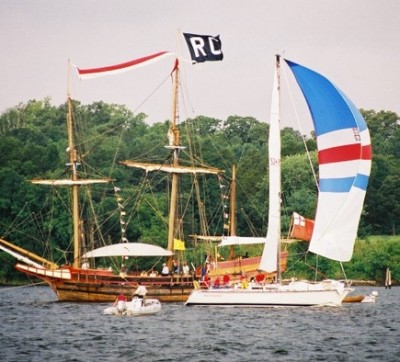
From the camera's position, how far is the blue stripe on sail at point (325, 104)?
259ft

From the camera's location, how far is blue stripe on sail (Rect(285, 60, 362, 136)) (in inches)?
3105

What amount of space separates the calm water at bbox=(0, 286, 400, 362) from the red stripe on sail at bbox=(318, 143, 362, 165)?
9.35m

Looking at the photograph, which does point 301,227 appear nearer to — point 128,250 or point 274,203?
point 274,203

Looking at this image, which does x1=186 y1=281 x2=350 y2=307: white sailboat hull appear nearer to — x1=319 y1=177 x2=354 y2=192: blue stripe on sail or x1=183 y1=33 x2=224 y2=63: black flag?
x1=319 y1=177 x2=354 y2=192: blue stripe on sail

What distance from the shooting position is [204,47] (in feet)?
307

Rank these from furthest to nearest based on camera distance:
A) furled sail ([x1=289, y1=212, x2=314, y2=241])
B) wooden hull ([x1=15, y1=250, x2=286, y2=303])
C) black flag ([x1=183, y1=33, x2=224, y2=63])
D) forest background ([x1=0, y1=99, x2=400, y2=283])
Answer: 1. forest background ([x1=0, y1=99, x2=400, y2=283])
2. black flag ([x1=183, y1=33, x2=224, y2=63])
3. wooden hull ([x1=15, y1=250, x2=286, y2=303])
4. furled sail ([x1=289, y1=212, x2=314, y2=241])

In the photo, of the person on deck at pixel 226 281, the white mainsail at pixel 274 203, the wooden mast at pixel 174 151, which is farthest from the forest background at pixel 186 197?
the white mainsail at pixel 274 203

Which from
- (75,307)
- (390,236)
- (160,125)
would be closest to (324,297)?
(75,307)

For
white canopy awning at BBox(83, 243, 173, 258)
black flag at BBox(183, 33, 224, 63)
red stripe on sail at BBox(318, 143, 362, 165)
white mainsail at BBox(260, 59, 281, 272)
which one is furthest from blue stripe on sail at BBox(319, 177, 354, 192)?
black flag at BBox(183, 33, 224, 63)

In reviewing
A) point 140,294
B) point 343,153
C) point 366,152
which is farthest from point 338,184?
point 140,294

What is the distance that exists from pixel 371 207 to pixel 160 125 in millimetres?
54069

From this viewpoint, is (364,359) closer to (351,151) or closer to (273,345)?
(273,345)

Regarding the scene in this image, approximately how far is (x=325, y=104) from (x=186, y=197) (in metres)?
55.9

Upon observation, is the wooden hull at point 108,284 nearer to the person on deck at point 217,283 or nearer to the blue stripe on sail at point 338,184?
the person on deck at point 217,283
